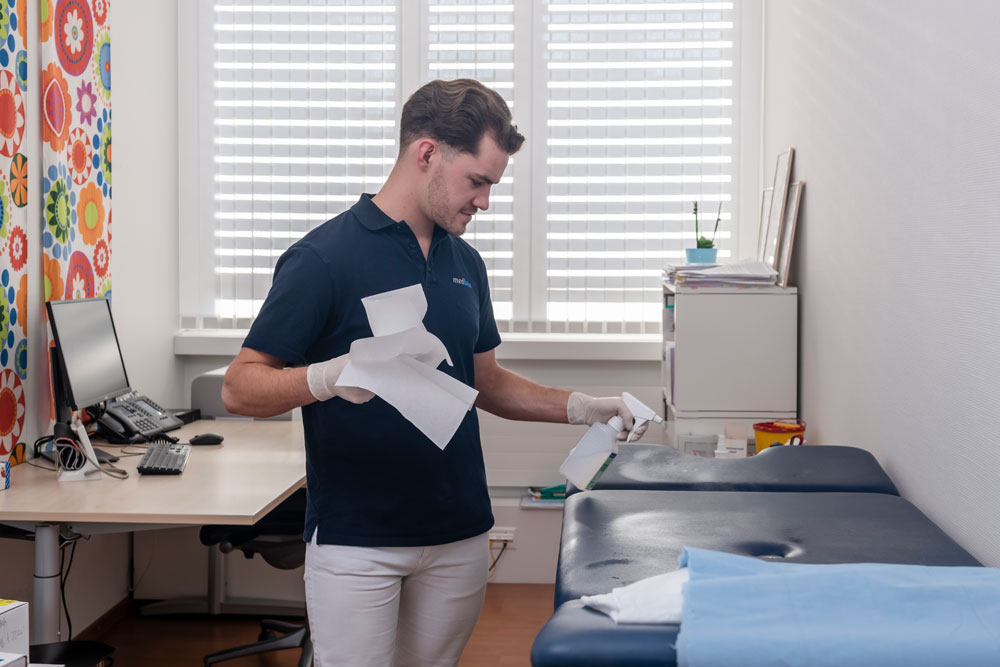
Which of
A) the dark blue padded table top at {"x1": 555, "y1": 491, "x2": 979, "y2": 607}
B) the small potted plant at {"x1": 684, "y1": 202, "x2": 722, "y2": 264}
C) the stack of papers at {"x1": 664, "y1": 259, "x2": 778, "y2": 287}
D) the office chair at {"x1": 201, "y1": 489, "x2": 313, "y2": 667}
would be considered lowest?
the office chair at {"x1": 201, "y1": 489, "x2": 313, "y2": 667}

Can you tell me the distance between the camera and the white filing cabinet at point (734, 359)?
2.99 meters

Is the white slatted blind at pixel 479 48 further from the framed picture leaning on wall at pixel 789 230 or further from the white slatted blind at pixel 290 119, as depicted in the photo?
the framed picture leaning on wall at pixel 789 230

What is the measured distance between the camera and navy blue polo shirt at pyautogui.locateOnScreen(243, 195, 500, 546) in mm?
1554

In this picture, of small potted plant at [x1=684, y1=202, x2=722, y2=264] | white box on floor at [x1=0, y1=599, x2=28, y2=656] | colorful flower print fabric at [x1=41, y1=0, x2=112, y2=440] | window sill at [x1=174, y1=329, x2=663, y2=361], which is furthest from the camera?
window sill at [x1=174, y1=329, x2=663, y2=361]

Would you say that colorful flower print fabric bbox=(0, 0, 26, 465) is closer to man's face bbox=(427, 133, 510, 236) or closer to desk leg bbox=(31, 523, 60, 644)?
desk leg bbox=(31, 523, 60, 644)

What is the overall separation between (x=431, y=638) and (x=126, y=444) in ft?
5.22

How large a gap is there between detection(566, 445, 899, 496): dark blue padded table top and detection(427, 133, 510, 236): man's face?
729 mm

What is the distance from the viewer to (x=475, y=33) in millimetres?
3816

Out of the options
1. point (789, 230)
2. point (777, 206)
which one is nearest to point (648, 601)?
point (789, 230)

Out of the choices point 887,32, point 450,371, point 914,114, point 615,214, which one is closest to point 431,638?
point 450,371

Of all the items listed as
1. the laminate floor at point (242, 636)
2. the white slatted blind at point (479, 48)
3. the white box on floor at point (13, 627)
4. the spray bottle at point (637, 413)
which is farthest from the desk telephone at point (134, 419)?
the spray bottle at point (637, 413)

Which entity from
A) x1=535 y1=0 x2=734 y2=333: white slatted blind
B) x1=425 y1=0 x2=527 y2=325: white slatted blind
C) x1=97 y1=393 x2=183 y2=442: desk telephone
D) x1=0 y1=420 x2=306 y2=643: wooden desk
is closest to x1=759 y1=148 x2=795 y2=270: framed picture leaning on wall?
x1=535 y1=0 x2=734 y2=333: white slatted blind

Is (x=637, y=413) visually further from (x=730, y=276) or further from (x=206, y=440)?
(x=206, y=440)

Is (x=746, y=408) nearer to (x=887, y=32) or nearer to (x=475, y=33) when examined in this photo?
(x=887, y=32)
